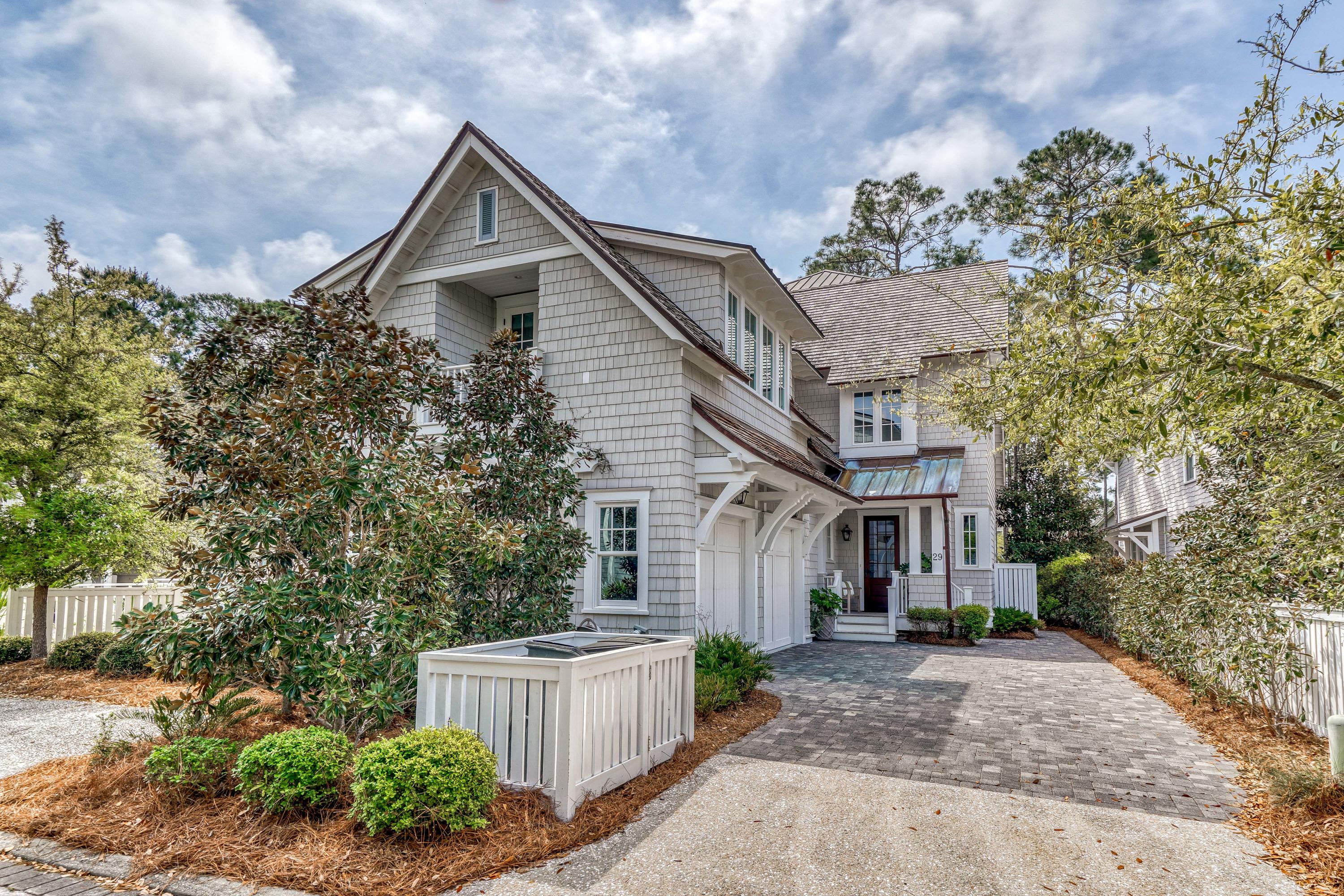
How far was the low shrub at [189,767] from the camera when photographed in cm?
482

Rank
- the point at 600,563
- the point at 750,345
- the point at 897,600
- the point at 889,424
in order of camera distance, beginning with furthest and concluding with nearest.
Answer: the point at 889,424, the point at 897,600, the point at 750,345, the point at 600,563

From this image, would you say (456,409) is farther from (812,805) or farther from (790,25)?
(790,25)

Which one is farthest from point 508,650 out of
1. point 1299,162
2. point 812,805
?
point 1299,162

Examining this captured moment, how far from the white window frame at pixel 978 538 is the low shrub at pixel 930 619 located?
196 centimetres

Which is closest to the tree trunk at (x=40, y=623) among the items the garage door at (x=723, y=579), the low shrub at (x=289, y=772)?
the low shrub at (x=289, y=772)

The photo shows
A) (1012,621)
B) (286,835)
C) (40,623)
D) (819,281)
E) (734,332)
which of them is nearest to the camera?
(286,835)

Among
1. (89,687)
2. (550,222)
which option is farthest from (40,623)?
(550,222)

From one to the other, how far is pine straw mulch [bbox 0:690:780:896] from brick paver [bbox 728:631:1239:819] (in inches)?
95.6

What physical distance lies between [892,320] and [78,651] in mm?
17547

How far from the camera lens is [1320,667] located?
693 cm

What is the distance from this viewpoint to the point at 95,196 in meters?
13.0

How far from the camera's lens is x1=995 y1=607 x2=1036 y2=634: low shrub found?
16.8 metres

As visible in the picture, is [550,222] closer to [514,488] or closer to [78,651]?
[514,488]

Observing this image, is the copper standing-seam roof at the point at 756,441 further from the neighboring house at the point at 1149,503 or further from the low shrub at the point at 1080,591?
the low shrub at the point at 1080,591
